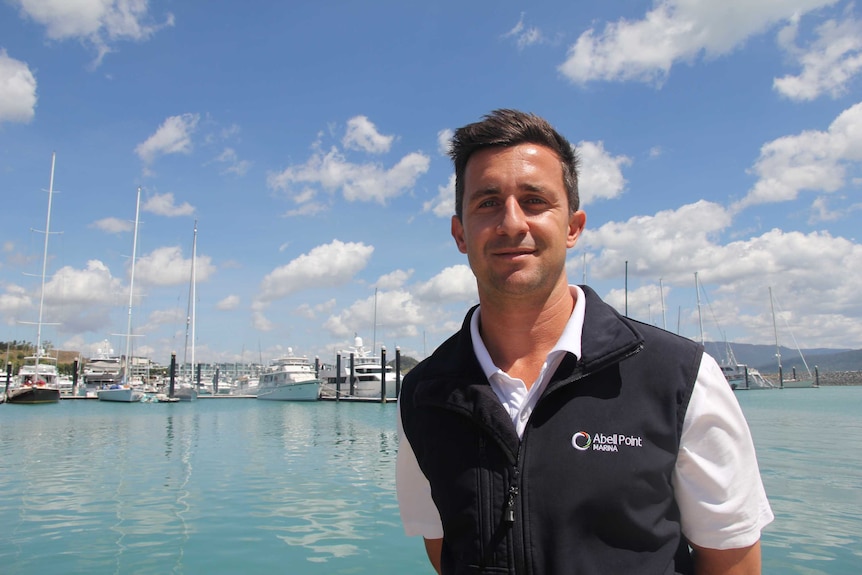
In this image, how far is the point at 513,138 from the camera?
69.0 inches

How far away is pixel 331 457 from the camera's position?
17609 millimetres

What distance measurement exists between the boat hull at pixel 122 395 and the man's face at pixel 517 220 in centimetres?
6260

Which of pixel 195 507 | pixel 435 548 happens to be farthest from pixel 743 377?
pixel 435 548

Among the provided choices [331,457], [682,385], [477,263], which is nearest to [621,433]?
[682,385]

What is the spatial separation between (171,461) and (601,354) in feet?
56.9

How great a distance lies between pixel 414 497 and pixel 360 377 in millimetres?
62210

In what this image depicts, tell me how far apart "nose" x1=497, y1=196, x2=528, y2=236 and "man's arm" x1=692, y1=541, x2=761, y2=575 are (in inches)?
38.9

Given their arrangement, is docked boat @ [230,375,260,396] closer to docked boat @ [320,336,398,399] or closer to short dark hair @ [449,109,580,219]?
docked boat @ [320,336,398,399]

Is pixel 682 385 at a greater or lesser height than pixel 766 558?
greater

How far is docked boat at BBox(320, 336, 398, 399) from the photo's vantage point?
203ft

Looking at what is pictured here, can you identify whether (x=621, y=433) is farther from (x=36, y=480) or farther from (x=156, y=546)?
(x=36, y=480)

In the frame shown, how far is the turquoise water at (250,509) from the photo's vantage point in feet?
24.8

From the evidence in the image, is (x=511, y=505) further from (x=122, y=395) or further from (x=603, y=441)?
(x=122, y=395)

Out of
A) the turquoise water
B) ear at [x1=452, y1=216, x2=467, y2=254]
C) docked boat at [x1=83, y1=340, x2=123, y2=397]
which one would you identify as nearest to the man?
ear at [x1=452, y1=216, x2=467, y2=254]
